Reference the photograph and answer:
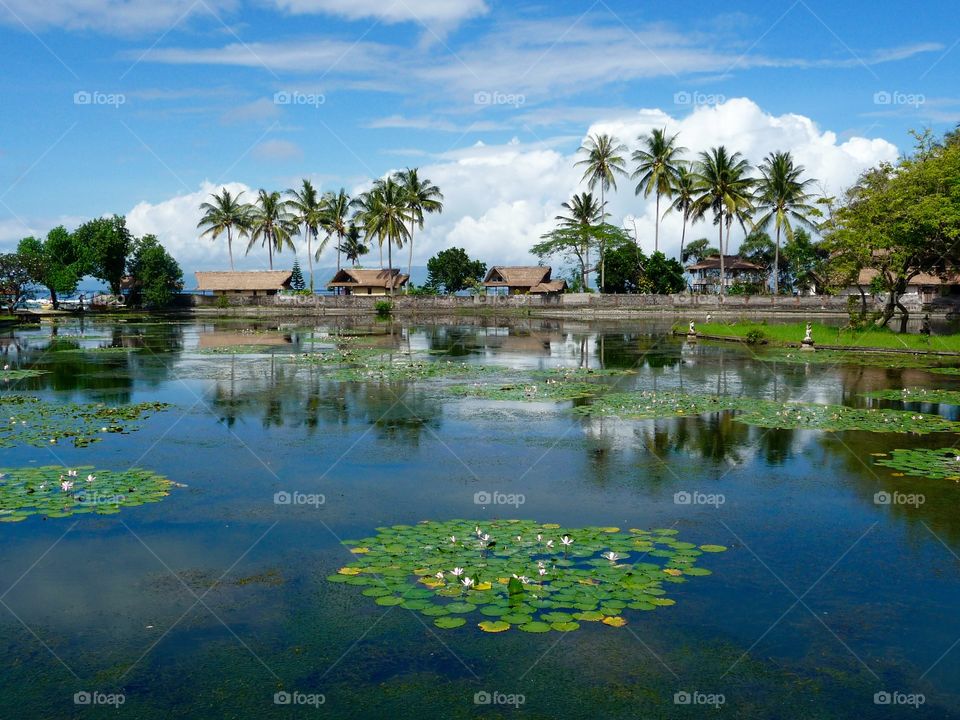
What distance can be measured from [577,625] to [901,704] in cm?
264

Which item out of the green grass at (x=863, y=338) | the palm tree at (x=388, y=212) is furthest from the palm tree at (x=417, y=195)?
the green grass at (x=863, y=338)

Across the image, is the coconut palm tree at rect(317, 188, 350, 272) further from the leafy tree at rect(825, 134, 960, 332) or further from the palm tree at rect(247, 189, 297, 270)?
the leafy tree at rect(825, 134, 960, 332)

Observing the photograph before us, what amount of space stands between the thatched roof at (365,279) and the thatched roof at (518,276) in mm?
10992

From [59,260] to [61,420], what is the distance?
7192 centimetres

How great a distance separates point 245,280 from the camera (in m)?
96.7

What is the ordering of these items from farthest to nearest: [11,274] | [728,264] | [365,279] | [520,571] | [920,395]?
[728,264] < [365,279] < [11,274] < [920,395] < [520,571]

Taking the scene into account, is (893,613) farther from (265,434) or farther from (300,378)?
(300,378)

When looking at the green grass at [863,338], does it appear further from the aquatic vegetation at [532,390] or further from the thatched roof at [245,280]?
the thatched roof at [245,280]

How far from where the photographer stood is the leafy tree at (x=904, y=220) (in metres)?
34.4

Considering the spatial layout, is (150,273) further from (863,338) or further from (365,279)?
(863,338)

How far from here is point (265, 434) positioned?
1584 cm

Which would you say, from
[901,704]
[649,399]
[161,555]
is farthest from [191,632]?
[649,399]

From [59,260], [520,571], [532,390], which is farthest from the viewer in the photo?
[59,260]

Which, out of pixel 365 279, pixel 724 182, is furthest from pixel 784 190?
pixel 365 279
